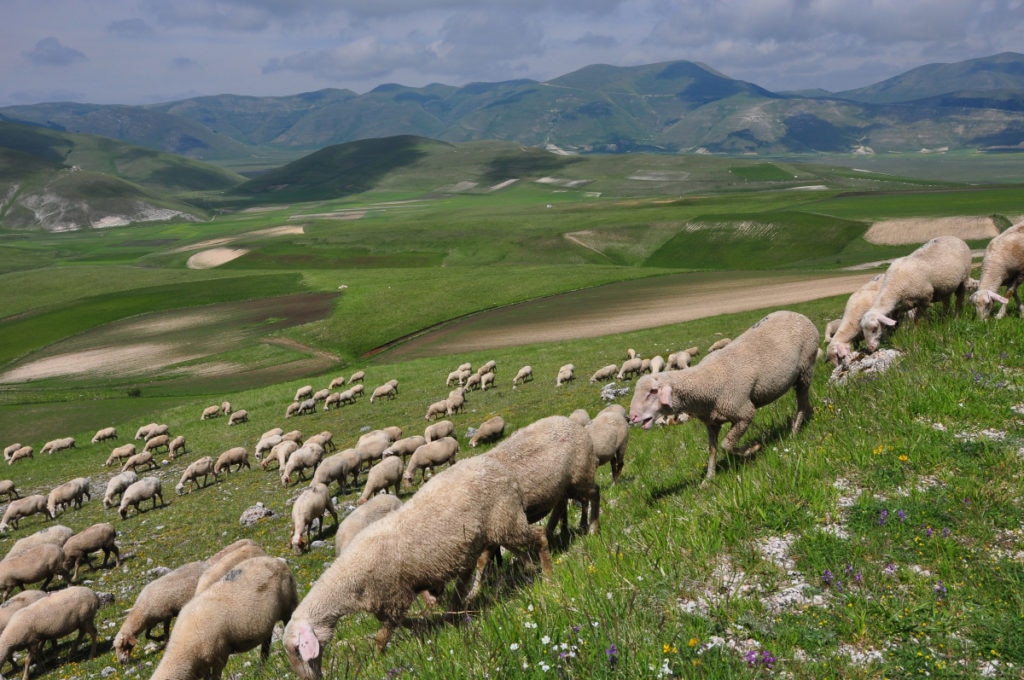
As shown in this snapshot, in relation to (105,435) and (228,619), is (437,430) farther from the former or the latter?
(105,435)

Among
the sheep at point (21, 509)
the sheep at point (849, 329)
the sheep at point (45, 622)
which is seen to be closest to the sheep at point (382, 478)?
the sheep at point (45, 622)

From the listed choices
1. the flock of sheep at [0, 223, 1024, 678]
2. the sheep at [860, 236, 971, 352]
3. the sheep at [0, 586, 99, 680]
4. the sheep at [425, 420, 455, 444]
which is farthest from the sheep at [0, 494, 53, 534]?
the sheep at [860, 236, 971, 352]

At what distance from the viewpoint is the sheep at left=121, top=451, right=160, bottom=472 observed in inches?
1377

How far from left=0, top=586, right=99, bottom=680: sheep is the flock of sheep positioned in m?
0.03

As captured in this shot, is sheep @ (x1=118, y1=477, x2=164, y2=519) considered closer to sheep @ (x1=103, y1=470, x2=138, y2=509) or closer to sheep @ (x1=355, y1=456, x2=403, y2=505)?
sheep @ (x1=103, y1=470, x2=138, y2=509)

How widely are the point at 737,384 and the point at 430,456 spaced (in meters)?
13.2

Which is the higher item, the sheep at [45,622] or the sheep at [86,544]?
the sheep at [45,622]

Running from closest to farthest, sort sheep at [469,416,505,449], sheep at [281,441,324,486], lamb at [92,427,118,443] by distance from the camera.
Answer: sheep at [469,416,505,449] < sheep at [281,441,324,486] < lamb at [92,427,118,443]

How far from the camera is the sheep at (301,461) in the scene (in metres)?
25.3

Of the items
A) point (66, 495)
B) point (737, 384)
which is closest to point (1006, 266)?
point (737, 384)

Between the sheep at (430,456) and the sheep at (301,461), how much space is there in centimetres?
576

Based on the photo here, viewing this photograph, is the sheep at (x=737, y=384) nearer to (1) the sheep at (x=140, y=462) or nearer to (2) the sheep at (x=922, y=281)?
(2) the sheep at (x=922, y=281)

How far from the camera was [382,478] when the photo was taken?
67.7 feet

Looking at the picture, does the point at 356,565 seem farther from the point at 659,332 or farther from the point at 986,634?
the point at 659,332
